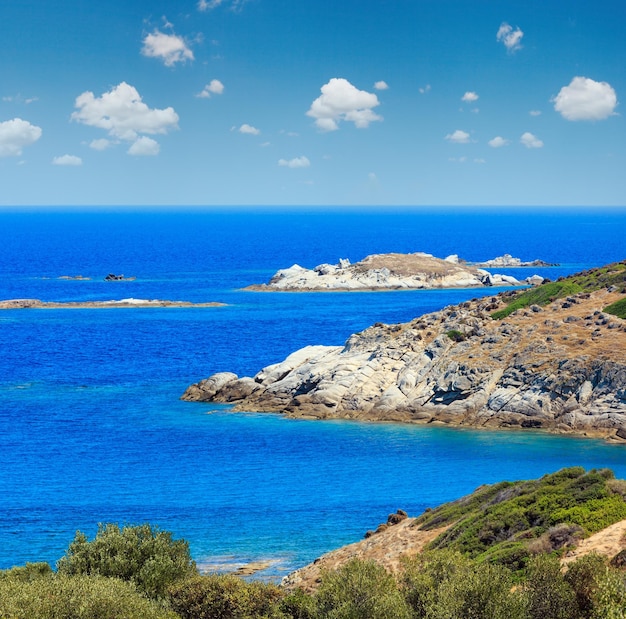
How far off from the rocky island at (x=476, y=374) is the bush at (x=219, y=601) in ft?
131

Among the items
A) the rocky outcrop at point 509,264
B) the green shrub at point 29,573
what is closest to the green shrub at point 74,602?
the green shrub at point 29,573

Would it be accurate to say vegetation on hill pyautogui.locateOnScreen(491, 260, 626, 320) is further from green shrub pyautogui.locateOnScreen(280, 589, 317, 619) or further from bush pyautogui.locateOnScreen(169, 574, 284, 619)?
bush pyautogui.locateOnScreen(169, 574, 284, 619)

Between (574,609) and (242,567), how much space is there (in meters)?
19.9

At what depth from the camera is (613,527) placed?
34.2 m

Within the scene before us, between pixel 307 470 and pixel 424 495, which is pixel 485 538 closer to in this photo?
pixel 424 495

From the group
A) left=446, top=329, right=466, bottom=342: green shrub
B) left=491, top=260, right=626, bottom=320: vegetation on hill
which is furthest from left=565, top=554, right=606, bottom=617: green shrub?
left=491, top=260, right=626, bottom=320: vegetation on hill

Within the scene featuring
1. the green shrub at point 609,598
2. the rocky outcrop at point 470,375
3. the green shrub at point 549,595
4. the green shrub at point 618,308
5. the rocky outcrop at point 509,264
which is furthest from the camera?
the rocky outcrop at point 509,264

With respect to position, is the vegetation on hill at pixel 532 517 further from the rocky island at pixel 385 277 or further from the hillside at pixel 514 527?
the rocky island at pixel 385 277

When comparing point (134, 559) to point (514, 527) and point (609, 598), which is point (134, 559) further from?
point (609, 598)

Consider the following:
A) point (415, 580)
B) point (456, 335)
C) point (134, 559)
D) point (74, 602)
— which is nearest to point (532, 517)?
point (415, 580)

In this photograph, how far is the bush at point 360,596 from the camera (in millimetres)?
26453

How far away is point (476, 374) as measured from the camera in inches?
2879

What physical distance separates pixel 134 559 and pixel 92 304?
110 m

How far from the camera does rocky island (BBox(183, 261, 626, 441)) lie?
68875 mm
